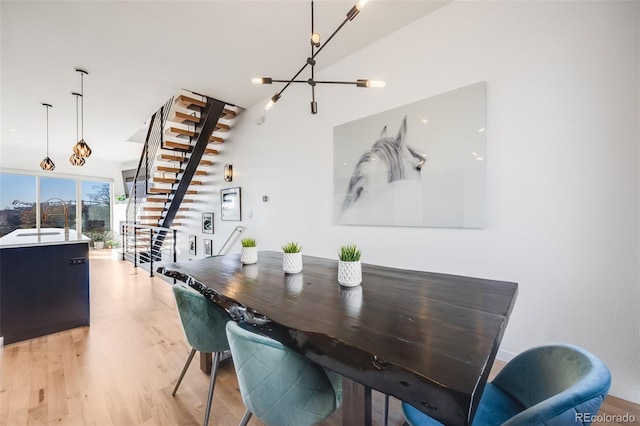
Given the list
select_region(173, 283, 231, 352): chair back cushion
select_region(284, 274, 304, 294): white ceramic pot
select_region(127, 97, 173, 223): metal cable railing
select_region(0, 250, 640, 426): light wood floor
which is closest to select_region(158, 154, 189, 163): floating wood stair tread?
select_region(127, 97, 173, 223): metal cable railing

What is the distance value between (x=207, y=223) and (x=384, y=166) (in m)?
4.06

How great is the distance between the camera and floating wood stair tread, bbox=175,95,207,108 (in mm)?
3797

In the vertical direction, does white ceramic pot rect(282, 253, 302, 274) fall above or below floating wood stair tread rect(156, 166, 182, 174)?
below

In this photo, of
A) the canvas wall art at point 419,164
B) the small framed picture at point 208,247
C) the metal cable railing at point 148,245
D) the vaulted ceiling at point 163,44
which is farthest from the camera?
the metal cable railing at point 148,245

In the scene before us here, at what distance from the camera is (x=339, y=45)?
290 cm

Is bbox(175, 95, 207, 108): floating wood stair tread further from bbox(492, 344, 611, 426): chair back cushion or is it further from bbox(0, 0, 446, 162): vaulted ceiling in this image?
bbox(492, 344, 611, 426): chair back cushion

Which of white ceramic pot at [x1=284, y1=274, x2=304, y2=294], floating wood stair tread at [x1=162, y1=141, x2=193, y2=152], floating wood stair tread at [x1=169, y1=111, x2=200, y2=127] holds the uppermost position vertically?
floating wood stair tread at [x1=169, y1=111, x2=200, y2=127]

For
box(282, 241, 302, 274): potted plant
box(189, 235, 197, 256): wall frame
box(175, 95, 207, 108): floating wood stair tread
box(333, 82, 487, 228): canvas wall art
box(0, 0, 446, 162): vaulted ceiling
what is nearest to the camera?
box(282, 241, 302, 274): potted plant

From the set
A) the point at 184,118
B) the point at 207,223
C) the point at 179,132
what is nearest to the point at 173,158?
the point at 179,132

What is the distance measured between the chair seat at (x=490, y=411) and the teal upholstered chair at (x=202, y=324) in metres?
1.05

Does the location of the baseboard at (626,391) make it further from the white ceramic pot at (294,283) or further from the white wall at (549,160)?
the white ceramic pot at (294,283)

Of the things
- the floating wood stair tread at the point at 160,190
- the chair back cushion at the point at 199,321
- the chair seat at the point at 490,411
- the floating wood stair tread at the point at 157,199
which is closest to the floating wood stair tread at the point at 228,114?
the floating wood stair tread at the point at 160,190

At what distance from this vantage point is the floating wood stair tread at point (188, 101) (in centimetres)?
380

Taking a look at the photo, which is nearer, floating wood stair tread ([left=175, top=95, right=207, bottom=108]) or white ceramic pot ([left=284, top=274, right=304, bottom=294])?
white ceramic pot ([left=284, top=274, right=304, bottom=294])
